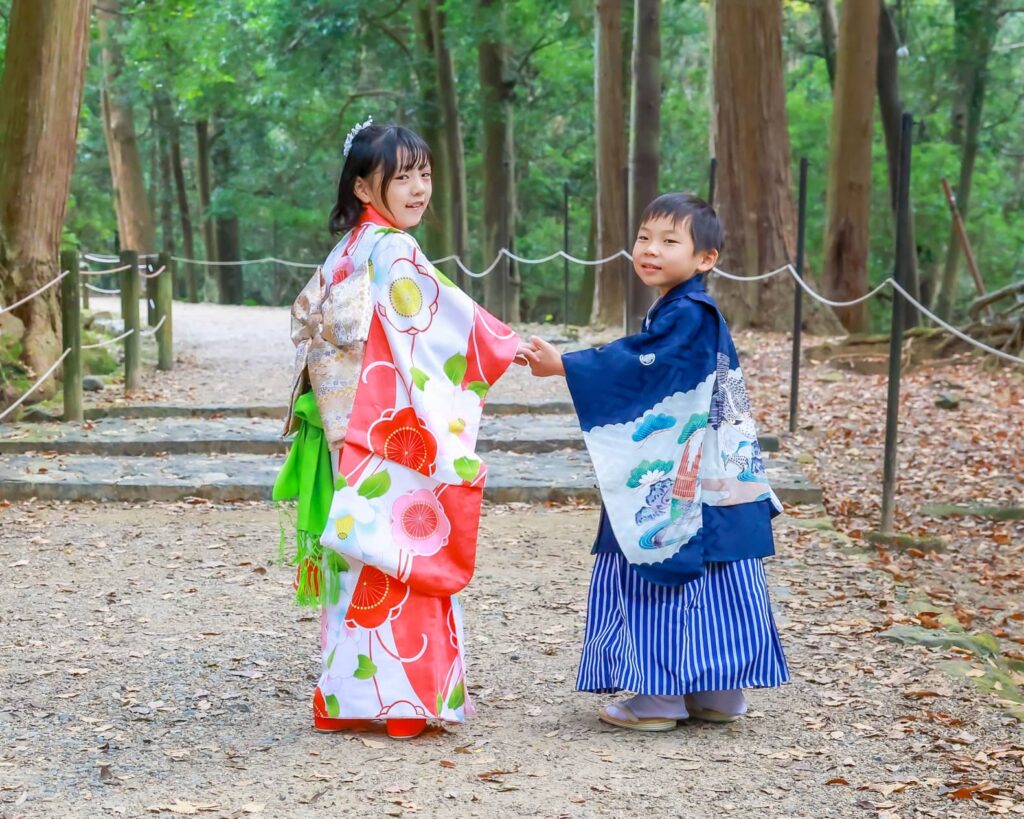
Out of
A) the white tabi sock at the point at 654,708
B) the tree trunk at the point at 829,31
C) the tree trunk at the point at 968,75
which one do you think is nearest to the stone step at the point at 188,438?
the white tabi sock at the point at 654,708

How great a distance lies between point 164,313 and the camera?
12.1 meters

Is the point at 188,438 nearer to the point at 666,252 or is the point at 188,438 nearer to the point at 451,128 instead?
the point at 666,252

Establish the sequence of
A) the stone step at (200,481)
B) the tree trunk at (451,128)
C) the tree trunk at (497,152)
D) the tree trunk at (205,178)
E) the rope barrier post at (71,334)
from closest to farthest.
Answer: the stone step at (200,481) < the rope barrier post at (71,334) < the tree trunk at (451,128) < the tree trunk at (497,152) < the tree trunk at (205,178)

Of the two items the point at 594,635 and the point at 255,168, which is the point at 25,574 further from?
the point at 255,168

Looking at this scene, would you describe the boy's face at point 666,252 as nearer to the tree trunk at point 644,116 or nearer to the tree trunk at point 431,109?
the tree trunk at point 644,116

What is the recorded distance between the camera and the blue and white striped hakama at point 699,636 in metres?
3.50

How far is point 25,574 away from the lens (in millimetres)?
5543

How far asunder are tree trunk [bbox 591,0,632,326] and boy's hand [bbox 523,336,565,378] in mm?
12681

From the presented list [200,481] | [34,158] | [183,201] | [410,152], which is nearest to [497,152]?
[34,158]

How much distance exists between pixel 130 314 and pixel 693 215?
26.0 ft

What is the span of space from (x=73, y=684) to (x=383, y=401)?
60.0 inches

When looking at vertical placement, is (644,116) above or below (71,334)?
above

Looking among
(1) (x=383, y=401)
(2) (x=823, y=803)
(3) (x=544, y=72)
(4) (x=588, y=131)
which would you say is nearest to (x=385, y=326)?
(1) (x=383, y=401)

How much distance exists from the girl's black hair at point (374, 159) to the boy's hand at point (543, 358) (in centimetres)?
58
